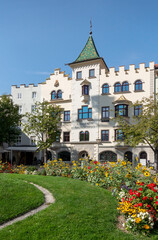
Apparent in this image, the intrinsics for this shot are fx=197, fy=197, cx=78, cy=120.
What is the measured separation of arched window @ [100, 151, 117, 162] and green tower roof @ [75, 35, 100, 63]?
15.0 meters

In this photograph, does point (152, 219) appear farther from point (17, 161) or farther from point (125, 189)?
point (17, 161)

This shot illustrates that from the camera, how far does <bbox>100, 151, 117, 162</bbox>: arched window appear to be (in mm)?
28438

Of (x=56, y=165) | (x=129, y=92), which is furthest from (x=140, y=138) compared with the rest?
(x=56, y=165)

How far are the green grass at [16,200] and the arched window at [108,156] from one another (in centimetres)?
2008

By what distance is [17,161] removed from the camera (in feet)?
118

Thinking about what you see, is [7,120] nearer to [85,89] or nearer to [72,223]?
[85,89]

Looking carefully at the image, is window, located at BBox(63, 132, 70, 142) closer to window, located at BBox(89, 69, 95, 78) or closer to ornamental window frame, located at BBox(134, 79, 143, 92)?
window, located at BBox(89, 69, 95, 78)

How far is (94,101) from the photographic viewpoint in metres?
30.3

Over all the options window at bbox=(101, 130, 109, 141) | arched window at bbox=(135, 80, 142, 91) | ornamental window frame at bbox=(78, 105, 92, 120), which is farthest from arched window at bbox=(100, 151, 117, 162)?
arched window at bbox=(135, 80, 142, 91)

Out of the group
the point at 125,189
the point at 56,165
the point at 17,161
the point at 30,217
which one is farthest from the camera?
the point at 17,161

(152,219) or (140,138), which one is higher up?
(140,138)

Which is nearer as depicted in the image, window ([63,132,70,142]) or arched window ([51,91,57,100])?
window ([63,132,70,142])

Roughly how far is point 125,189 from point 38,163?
87.8 feet

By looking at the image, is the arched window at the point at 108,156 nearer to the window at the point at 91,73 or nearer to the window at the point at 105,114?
the window at the point at 105,114
